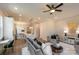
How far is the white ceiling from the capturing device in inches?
84.6

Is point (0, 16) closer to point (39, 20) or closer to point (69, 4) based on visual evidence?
point (39, 20)

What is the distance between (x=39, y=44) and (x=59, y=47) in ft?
1.47

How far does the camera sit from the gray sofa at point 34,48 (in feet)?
7.35

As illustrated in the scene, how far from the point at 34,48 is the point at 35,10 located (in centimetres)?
84

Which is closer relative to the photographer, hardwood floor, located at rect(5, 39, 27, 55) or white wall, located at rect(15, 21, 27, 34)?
hardwood floor, located at rect(5, 39, 27, 55)

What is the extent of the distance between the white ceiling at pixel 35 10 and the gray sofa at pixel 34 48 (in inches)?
21.5

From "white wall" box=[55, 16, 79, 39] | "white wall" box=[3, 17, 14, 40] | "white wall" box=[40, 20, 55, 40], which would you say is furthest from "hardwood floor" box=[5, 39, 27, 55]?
"white wall" box=[55, 16, 79, 39]

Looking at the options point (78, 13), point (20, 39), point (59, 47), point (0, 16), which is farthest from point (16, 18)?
point (78, 13)

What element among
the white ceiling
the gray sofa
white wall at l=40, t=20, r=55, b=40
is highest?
the white ceiling

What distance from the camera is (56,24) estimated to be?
7.78 feet

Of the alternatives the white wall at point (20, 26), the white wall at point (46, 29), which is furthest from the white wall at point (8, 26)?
the white wall at point (46, 29)

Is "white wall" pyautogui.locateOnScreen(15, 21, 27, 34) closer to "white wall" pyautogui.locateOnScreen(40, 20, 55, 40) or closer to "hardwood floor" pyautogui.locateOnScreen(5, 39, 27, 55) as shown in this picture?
"hardwood floor" pyautogui.locateOnScreen(5, 39, 27, 55)

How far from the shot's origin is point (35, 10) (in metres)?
2.24

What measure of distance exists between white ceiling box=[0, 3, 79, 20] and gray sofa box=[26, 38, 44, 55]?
1.79 ft
